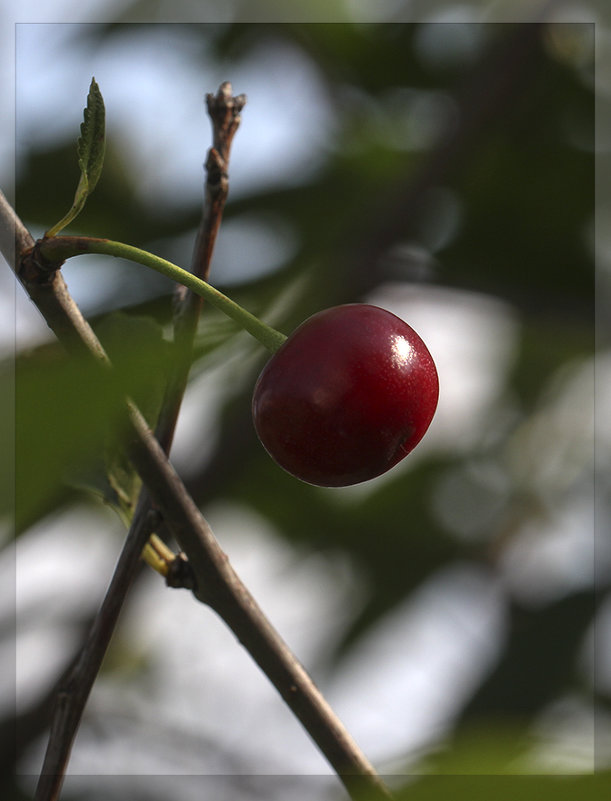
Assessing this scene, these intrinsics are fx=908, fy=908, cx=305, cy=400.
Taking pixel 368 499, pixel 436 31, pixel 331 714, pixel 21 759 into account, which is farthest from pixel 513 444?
pixel 331 714

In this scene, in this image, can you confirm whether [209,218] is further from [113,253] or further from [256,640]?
[256,640]

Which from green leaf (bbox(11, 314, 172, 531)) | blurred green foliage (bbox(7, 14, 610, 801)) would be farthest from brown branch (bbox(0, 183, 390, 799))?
blurred green foliage (bbox(7, 14, 610, 801))

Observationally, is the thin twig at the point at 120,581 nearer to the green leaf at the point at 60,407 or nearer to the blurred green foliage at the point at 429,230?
the green leaf at the point at 60,407

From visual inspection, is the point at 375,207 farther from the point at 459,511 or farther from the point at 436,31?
the point at 459,511

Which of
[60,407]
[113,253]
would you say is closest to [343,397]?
[113,253]

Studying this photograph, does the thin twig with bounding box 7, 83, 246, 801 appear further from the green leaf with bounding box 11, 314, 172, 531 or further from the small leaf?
the green leaf with bounding box 11, 314, 172, 531

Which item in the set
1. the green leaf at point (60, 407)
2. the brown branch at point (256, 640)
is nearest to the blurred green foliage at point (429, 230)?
the brown branch at point (256, 640)
